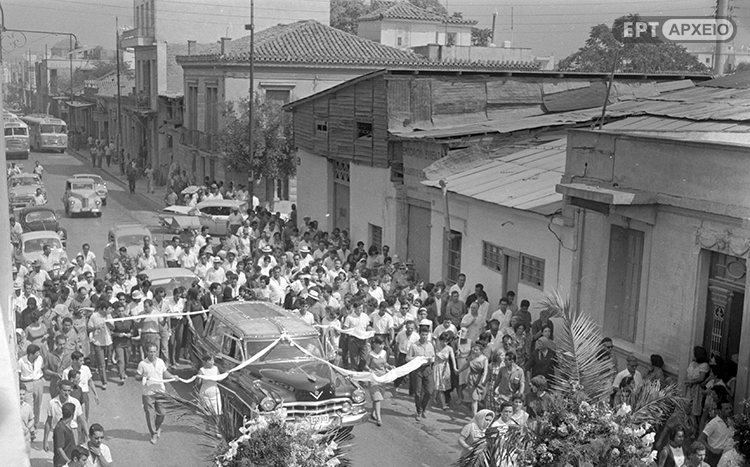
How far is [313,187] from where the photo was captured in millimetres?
29922

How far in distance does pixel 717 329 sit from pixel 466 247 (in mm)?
7991

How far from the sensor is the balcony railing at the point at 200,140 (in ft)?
136

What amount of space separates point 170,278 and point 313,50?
22635 millimetres

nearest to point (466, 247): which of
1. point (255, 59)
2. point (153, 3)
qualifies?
point (255, 59)

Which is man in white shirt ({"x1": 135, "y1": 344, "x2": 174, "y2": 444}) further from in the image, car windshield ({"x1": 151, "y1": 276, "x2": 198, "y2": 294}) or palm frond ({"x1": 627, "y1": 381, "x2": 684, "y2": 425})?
Result: palm frond ({"x1": 627, "y1": 381, "x2": 684, "y2": 425})

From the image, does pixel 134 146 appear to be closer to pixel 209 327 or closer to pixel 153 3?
pixel 153 3

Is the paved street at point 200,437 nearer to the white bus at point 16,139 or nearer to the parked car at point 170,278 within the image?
the parked car at point 170,278

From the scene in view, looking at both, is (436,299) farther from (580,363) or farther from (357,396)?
(580,363)

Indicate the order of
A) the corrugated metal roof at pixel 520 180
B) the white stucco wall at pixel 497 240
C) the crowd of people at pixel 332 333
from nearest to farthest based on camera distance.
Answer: the crowd of people at pixel 332 333, the white stucco wall at pixel 497 240, the corrugated metal roof at pixel 520 180

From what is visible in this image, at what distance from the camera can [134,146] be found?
59.8 m

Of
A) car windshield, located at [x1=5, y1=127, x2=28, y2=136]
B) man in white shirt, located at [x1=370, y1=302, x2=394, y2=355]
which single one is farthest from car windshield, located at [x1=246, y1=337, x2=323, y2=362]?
car windshield, located at [x1=5, y1=127, x2=28, y2=136]

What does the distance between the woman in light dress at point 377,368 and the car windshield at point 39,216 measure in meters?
17.9

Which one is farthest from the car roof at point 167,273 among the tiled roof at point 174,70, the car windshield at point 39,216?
the tiled roof at point 174,70

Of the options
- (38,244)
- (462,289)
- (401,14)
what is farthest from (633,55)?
(38,244)
